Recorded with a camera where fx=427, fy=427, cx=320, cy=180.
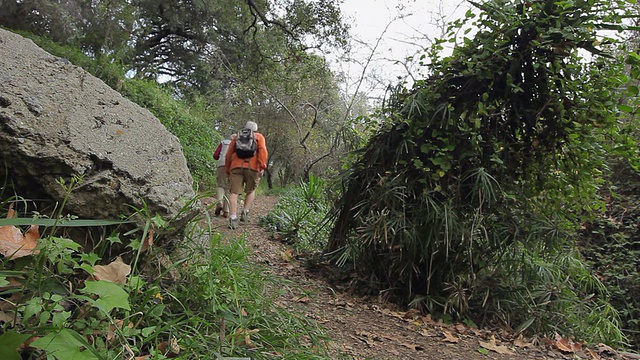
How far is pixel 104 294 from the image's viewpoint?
1.47m

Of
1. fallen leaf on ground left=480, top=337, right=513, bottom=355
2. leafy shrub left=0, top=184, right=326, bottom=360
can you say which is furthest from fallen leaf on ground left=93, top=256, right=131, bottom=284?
fallen leaf on ground left=480, top=337, right=513, bottom=355

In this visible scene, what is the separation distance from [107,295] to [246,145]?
4858 millimetres

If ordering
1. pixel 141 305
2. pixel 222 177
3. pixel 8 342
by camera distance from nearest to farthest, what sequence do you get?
pixel 8 342 < pixel 141 305 < pixel 222 177

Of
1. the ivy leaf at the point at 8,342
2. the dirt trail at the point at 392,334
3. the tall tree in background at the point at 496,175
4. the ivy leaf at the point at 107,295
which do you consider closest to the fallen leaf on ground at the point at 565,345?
the dirt trail at the point at 392,334

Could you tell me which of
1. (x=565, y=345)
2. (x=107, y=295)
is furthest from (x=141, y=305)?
(x=565, y=345)

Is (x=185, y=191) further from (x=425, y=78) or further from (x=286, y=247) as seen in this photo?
(x=286, y=247)

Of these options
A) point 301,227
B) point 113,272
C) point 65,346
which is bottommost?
point 301,227

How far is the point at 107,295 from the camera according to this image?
4.83 ft

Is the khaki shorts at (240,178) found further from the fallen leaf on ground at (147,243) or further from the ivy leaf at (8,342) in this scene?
the ivy leaf at (8,342)

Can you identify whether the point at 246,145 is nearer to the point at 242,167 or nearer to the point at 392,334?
the point at 242,167

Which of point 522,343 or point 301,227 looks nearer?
point 522,343

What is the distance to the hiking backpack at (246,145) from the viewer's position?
6219 mm

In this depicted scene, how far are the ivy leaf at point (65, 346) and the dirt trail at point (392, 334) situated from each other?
151cm

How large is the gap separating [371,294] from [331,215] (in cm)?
110
